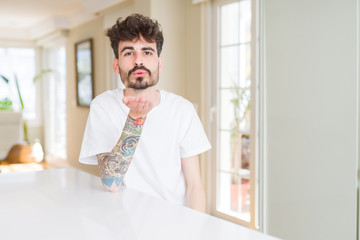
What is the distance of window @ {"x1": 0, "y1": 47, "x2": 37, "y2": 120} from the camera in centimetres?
749

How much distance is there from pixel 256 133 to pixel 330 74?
1.22 meters

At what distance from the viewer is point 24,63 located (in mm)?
7762

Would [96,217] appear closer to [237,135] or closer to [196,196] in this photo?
[196,196]

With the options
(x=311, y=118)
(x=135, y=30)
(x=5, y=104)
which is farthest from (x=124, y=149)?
(x=5, y=104)

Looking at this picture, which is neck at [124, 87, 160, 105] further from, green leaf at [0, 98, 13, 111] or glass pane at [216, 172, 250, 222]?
green leaf at [0, 98, 13, 111]

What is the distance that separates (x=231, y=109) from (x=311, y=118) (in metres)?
1.49

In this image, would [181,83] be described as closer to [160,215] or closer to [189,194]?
[189,194]

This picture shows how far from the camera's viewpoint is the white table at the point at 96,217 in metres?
0.89

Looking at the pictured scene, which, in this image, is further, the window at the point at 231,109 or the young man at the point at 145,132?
the window at the point at 231,109

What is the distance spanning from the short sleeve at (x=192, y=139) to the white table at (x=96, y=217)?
0.27 metres

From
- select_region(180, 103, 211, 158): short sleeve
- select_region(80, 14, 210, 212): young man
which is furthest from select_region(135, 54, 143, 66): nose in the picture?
select_region(180, 103, 211, 158): short sleeve

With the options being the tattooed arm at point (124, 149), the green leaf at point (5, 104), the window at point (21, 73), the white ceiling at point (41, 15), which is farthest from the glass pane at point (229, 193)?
the window at point (21, 73)

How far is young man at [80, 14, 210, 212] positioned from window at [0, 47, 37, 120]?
6.50 meters

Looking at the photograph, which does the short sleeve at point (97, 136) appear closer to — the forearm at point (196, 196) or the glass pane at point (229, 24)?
the forearm at point (196, 196)
